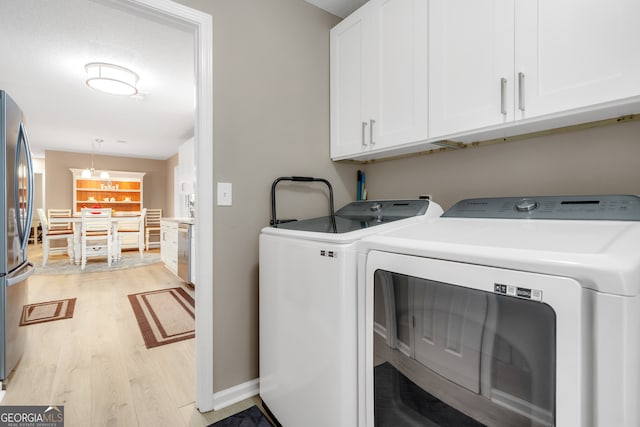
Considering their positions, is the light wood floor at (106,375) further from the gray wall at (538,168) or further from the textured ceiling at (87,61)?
the textured ceiling at (87,61)

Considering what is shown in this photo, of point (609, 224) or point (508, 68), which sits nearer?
point (609, 224)

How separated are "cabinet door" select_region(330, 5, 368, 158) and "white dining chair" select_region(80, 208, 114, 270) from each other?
4832 mm

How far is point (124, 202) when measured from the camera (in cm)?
799

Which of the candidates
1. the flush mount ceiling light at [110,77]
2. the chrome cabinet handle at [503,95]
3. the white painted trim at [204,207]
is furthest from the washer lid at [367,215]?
the flush mount ceiling light at [110,77]

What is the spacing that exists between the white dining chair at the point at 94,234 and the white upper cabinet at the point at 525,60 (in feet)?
18.3

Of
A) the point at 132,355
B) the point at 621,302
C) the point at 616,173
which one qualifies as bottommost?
the point at 132,355

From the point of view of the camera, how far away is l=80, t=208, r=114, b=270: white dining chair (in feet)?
16.1

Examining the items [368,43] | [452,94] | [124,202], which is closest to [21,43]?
[368,43]

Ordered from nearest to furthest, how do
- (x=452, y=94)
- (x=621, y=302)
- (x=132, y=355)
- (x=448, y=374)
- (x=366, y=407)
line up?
(x=621, y=302) → (x=448, y=374) → (x=366, y=407) → (x=452, y=94) → (x=132, y=355)

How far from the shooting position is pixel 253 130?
1.73m

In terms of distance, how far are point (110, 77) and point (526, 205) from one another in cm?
364

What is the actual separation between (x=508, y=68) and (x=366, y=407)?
137cm

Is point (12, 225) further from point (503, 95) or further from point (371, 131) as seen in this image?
point (503, 95)

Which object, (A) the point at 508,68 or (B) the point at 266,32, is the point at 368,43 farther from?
(A) the point at 508,68
